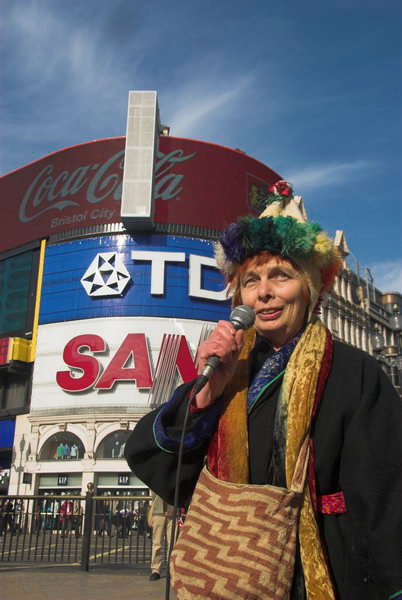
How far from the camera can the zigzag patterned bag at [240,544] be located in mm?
1689

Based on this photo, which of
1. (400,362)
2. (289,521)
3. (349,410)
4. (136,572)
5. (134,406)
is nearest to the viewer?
(289,521)

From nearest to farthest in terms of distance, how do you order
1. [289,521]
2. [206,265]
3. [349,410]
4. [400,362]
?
[289,521] < [349,410] < [400,362] < [206,265]

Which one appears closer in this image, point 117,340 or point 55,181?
point 117,340

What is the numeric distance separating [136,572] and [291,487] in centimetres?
802

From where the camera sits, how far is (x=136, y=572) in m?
8.80

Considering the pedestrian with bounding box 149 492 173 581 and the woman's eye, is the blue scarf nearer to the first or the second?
the woman's eye

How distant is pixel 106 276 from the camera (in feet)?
94.0

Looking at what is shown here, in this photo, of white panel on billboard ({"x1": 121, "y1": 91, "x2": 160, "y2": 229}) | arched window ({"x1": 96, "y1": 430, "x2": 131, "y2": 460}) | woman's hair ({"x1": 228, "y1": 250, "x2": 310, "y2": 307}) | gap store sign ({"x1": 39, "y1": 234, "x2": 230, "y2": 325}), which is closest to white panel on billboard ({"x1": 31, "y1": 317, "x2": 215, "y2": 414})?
gap store sign ({"x1": 39, "y1": 234, "x2": 230, "y2": 325})

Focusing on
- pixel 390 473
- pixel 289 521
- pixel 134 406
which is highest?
pixel 134 406

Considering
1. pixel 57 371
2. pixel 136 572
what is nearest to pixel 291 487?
pixel 136 572

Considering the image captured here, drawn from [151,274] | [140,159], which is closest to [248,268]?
[151,274]

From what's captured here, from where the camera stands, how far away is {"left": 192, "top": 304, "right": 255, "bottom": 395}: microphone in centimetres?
Answer: 203

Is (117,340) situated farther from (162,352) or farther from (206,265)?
(206,265)

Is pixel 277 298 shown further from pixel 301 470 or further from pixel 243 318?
pixel 301 470
